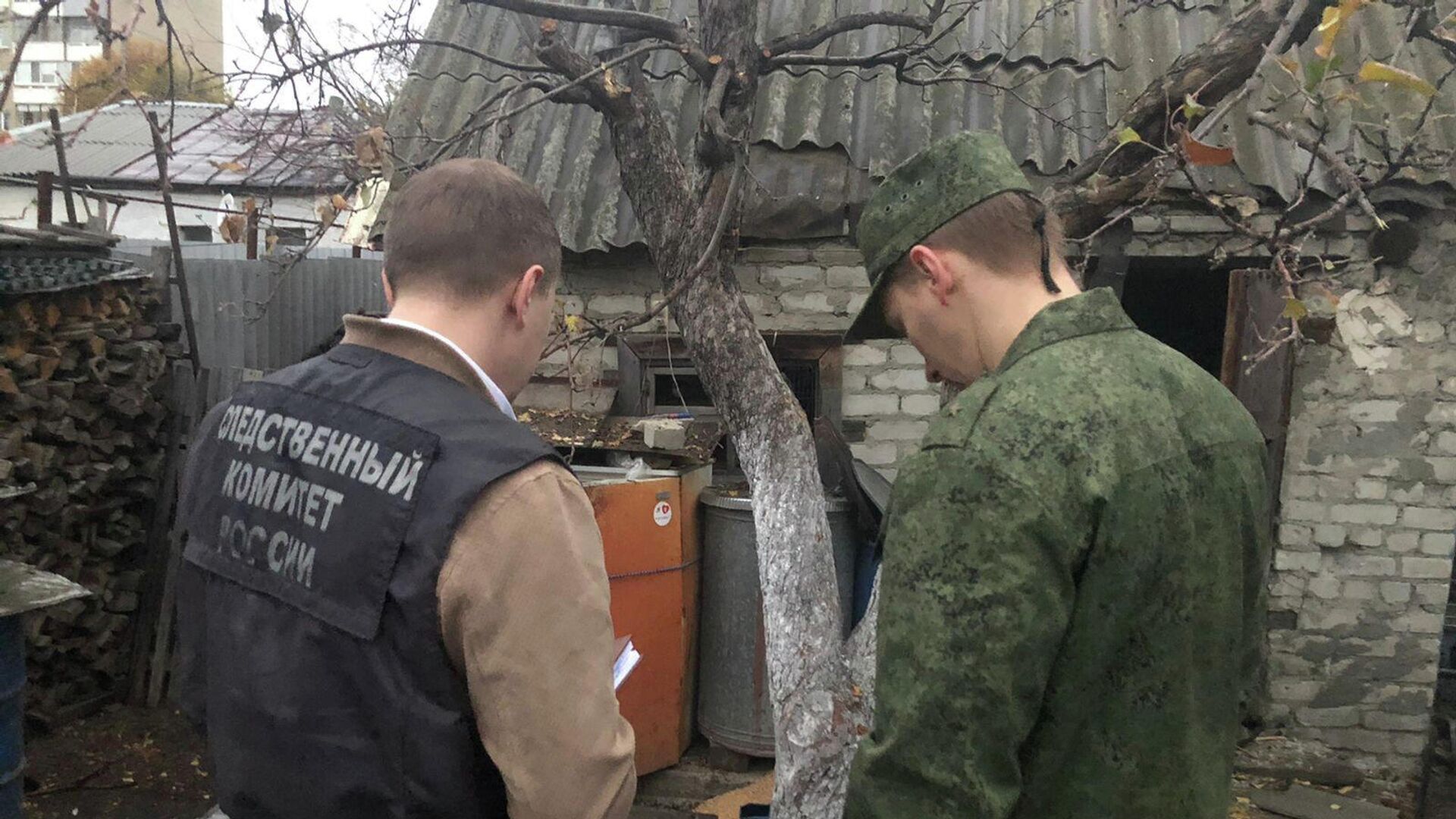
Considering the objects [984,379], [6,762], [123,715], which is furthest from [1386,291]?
[123,715]

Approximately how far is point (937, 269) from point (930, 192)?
0.14 m

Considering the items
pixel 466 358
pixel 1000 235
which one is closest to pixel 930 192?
pixel 1000 235

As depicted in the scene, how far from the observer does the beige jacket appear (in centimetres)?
122

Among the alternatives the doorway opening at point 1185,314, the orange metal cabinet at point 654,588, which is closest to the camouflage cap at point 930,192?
the orange metal cabinet at point 654,588

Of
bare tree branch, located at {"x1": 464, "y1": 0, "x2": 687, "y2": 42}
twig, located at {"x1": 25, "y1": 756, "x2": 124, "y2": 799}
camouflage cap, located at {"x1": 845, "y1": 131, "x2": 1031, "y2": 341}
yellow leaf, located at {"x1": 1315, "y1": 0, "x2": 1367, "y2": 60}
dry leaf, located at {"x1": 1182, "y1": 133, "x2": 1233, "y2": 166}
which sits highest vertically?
bare tree branch, located at {"x1": 464, "y1": 0, "x2": 687, "y2": 42}

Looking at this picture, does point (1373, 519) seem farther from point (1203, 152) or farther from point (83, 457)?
point (83, 457)

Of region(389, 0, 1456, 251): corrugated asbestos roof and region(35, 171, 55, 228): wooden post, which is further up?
region(389, 0, 1456, 251): corrugated asbestos roof

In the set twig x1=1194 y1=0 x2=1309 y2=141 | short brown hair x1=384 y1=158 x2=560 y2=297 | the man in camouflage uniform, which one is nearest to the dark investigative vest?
short brown hair x1=384 y1=158 x2=560 y2=297

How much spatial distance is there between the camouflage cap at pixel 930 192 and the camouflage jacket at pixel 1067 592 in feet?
0.77

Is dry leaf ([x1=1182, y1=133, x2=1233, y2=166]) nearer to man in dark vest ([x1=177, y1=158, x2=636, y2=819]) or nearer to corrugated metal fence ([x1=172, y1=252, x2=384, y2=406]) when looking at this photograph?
man in dark vest ([x1=177, y1=158, x2=636, y2=819])

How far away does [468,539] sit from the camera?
4.02 ft

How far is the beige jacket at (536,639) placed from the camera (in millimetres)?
1221

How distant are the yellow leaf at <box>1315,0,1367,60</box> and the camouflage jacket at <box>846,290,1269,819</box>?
105 cm

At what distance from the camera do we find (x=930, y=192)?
5.10 feet
